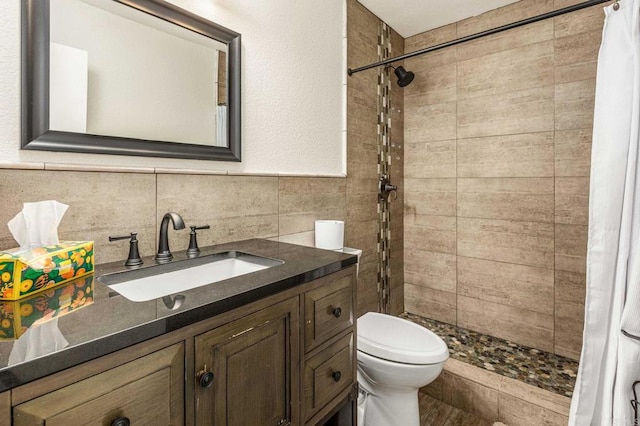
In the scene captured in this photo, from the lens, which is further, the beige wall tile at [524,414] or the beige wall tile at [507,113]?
the beige wall tile at [507,113]

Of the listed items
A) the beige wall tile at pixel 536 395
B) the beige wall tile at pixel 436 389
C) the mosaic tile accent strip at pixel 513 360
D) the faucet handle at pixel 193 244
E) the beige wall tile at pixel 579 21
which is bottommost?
the beige wall tile at pixel 436 389

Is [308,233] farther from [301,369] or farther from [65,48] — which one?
[65,48]

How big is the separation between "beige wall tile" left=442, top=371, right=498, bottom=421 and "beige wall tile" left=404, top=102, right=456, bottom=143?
1688 millimetres

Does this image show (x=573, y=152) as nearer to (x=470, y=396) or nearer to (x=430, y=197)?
(x=430, y=197)

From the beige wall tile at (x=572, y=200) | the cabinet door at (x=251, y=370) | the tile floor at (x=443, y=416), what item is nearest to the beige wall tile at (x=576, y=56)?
the beige wall tile at (x=572, y=200)

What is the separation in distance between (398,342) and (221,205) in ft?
3.61

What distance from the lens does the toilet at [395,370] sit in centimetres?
146

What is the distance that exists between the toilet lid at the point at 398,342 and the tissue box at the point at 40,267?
1.21 meters

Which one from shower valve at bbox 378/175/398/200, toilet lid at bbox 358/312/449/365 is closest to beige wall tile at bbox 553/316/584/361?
toilet lid at bbox 358/312/449/365

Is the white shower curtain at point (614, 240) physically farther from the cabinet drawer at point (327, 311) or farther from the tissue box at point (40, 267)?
→ the tissue box at point (40, 267)

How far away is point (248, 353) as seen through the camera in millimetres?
795

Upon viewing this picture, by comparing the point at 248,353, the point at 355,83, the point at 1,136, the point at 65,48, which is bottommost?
the point at 248,353

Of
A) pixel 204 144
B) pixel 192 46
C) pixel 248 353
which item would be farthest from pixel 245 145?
pixel 248 353

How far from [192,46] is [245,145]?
432 millimetres
